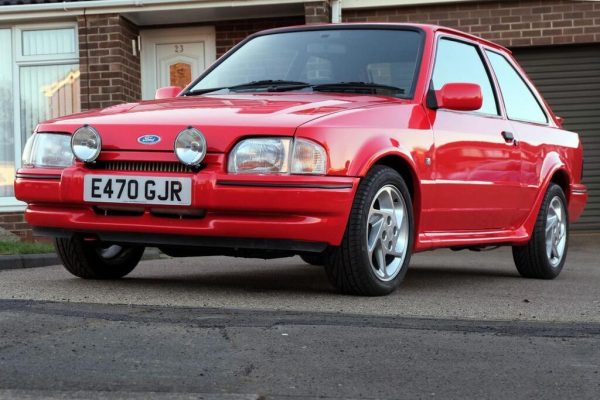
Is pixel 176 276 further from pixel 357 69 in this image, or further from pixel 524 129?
pixel 524 129

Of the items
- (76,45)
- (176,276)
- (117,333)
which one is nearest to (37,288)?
(176,276)

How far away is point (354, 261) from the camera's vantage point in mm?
5562

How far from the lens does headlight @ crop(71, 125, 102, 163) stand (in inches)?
222

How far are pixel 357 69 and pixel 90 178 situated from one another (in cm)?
175

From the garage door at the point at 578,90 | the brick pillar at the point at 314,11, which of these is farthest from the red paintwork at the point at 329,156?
the garage door at the point at 578,90

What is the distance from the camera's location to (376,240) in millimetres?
5805

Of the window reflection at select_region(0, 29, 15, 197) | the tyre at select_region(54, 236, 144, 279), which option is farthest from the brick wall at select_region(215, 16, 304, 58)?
the tyre at select_region(54, 236, 144, 279)

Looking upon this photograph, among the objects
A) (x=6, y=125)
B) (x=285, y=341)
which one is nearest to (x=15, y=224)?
(x=6, y=125)

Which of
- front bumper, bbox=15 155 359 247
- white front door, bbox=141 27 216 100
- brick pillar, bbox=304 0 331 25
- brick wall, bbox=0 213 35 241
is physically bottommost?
brick wall, bbox=0 213 35 241

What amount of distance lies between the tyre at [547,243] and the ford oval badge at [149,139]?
126 inches

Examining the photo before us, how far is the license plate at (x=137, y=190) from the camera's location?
5.41 m

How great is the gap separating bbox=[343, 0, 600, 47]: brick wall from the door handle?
723 cm

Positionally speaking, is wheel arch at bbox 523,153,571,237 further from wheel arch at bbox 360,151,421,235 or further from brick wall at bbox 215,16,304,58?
brick wall at bbox 215,16,304,58

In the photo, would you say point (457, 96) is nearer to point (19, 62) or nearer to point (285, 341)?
point (285, 341)
